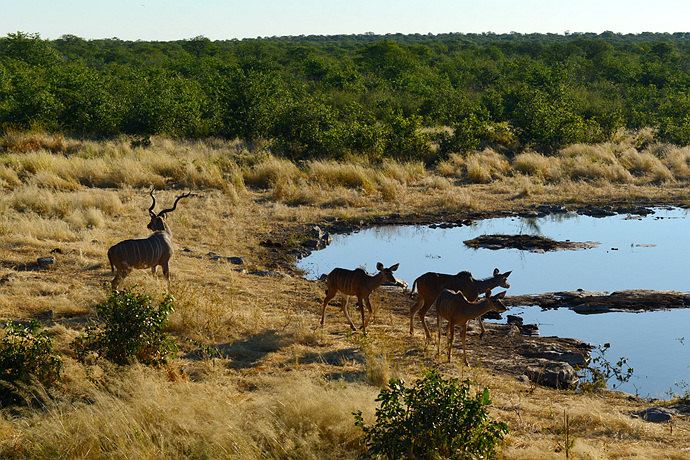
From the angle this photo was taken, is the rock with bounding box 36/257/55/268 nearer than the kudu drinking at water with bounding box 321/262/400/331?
No

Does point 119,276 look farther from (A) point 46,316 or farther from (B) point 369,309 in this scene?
(B) point 369,309

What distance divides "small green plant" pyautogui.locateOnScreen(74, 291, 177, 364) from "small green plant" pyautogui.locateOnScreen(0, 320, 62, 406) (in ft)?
1.80

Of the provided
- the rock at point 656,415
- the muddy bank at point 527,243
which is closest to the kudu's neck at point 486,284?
the rock at point 656,415

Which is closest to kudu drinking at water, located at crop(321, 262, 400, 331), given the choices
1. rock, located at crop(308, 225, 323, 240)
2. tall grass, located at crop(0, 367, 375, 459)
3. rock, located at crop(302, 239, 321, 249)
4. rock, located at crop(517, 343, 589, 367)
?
rock, located at crop(517, 343, 589, 367)

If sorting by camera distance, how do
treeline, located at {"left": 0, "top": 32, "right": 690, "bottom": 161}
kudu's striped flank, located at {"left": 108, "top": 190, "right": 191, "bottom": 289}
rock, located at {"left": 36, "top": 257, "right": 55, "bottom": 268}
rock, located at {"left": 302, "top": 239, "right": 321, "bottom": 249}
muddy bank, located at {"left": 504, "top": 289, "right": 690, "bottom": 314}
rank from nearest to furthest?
kudu's striped flank, located at {"left": 108, "top": 190, "right": 191, "bottom": 289} < rock, located at {"left": 36, "top": 257, "right": 55, "bottom": 268} < muddy bank, located at {"left": 504, "top": 289, "right": 690, "bottom": 314} < rock, located at {"left": 302, "top": 239, "right": 321, "bottom": 249} < treeline, located at {"left": 0, "top": 32, "right": 690, "bottom": 161}

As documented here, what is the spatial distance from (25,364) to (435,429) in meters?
4.11

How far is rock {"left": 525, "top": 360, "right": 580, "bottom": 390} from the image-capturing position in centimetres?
1070

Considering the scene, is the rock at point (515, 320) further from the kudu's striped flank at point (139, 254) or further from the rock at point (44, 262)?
the rock at point (44, 262)

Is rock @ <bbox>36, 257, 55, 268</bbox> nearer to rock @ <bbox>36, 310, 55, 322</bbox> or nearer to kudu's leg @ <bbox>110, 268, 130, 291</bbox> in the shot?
kudu's leg @ <bbox>110, 268, 130, 291</bbox>

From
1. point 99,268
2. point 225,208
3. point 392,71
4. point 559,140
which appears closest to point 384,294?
point 99,268

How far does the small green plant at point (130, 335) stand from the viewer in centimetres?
917

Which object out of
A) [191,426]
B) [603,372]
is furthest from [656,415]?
[191,426]

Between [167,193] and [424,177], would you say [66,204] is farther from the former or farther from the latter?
[424,177]

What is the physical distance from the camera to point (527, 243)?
18.9 meters
